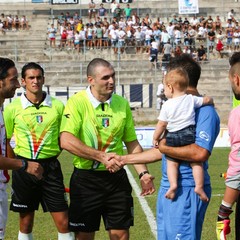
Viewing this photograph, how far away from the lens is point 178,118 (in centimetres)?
631

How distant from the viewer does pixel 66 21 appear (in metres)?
40.2

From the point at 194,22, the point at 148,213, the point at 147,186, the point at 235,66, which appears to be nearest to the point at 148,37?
the point at 194,22

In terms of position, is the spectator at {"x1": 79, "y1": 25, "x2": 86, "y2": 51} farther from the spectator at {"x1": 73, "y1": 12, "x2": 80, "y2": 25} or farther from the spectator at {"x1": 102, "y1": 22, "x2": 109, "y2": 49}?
the spectator at {"x1": 73, "y1": 12, "x2": 80, "y2": 25}

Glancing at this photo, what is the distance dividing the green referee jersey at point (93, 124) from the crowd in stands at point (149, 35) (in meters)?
27.3

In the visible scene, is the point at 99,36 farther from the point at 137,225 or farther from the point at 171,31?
the point at 137,225

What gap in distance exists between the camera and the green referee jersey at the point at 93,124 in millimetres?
7883

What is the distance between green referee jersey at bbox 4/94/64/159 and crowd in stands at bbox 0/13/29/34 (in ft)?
101

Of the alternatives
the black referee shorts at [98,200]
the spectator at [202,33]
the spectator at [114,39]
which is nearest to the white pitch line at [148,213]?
the black referee shorts at [98,200]

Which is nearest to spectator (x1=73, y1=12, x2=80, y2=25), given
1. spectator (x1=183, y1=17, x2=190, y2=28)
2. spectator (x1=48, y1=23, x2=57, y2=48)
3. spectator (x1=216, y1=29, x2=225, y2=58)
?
spectator (x1=48, y1=23, x2=57, y2=48)

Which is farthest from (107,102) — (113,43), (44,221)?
(113,43)

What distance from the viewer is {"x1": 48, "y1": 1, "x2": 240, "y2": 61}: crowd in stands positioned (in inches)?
1447

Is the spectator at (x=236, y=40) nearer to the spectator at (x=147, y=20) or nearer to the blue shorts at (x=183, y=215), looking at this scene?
the spectator at (x=147, y=20)

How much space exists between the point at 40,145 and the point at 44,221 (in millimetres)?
2682

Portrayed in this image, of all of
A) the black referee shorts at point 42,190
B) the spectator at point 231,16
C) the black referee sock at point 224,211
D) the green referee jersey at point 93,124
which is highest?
the spectator at point 231,16
